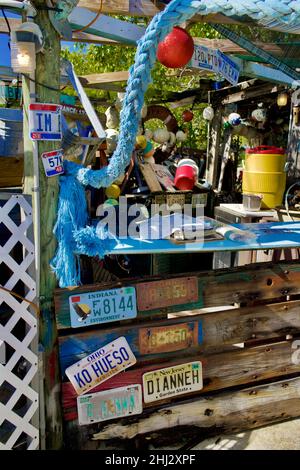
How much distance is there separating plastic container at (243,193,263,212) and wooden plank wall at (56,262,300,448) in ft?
4.30

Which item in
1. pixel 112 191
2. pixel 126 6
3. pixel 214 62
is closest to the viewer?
pixel 126 6

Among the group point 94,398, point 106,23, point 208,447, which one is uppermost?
point 106,23

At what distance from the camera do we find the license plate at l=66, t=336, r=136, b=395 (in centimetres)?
267

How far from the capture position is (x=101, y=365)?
273 cm

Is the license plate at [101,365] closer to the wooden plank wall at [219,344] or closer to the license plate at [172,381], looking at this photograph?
the wooden plank wall at [219,344]

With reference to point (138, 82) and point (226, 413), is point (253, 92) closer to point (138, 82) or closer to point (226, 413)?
point (138, 82)

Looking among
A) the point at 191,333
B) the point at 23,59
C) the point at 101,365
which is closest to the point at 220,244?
the point at 191,333

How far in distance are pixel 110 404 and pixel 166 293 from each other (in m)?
0.86

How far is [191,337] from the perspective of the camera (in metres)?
2.94

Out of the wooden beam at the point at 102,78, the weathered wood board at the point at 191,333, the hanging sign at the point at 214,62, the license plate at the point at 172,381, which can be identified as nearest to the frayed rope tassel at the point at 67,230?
the weathered wood board at the point at 191,333

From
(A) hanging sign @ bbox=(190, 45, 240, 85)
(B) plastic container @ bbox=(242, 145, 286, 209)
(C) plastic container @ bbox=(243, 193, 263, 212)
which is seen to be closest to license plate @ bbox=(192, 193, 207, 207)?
(B) plastic container @ bbox=(242, 145, 286, 209)

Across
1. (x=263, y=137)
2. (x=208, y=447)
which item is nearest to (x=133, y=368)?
(x=208, y=447)
